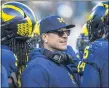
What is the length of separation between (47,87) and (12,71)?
0.34m

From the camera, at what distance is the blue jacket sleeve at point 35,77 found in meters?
3.73

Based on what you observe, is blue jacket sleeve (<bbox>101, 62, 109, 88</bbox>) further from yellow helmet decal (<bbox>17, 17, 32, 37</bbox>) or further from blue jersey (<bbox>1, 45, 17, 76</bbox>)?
yellow helmet decal (<bbox>17, 17, 32, 37</bbox>)

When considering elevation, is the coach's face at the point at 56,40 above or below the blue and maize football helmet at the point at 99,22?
below

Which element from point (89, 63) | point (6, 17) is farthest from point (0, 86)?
point (6, 17)

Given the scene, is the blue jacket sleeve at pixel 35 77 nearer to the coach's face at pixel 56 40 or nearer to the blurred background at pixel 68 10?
the coach's face at pixel 56 40

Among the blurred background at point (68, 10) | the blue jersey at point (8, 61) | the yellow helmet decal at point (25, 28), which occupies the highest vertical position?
the blurred background at point (68, 10)

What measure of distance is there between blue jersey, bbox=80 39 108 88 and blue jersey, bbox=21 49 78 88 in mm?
173

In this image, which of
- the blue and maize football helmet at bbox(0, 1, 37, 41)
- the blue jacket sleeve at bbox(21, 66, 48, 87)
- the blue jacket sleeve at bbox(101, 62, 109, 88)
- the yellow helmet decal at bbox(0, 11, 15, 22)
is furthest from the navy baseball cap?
the blue jacket sleeve at bbox(101, 62, 109, 88)

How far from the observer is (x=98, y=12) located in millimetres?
4586

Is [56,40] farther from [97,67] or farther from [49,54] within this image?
[97,67]

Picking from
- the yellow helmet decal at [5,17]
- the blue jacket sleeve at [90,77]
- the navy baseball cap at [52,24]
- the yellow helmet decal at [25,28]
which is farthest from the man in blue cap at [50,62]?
the yellow helmet decal at [5,17]

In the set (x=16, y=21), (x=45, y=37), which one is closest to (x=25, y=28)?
(x=16, y=21)

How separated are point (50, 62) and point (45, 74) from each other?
224 millimetres

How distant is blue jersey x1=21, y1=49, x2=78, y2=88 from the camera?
3.74 m
